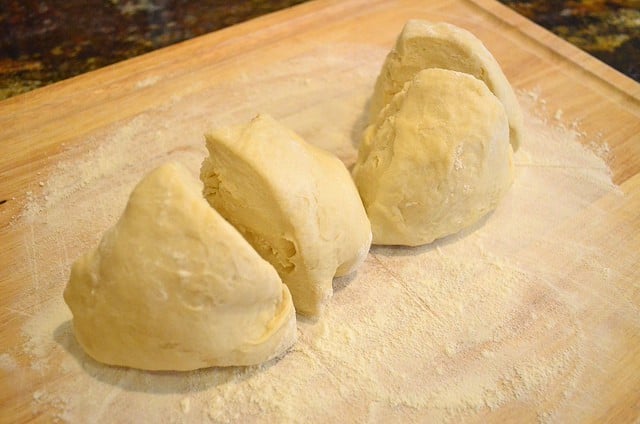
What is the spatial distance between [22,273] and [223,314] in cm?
70

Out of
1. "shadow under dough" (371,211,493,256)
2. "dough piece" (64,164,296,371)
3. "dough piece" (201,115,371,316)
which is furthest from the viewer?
"shadow under dough" (371,211,493,256)

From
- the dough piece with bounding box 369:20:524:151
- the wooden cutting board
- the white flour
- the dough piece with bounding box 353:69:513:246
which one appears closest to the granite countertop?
the wooden cutting board

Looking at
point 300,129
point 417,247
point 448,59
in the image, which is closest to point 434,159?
point 417,247

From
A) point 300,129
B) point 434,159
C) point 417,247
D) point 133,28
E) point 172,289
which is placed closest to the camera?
point 172,289

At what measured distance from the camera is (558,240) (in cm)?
173

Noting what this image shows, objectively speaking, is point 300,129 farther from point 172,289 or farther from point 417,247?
point 172,289

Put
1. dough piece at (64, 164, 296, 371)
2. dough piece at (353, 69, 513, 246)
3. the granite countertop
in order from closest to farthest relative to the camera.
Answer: dough piece at (64, 164, 296, 371) < dough piece at (353, 69, 513, 246) < the granite countertop

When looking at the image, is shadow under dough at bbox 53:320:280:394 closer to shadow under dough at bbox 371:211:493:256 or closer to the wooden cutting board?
the wooden cutting board

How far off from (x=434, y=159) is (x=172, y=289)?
2.48ft

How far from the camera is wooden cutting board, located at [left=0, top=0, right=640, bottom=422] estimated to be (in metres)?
1.37

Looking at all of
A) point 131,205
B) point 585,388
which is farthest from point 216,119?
point 585,388

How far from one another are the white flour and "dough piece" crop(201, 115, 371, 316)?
19 cm

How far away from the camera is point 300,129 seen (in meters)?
2.03

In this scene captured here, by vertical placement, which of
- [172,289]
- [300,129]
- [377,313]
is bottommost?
[377,313]
